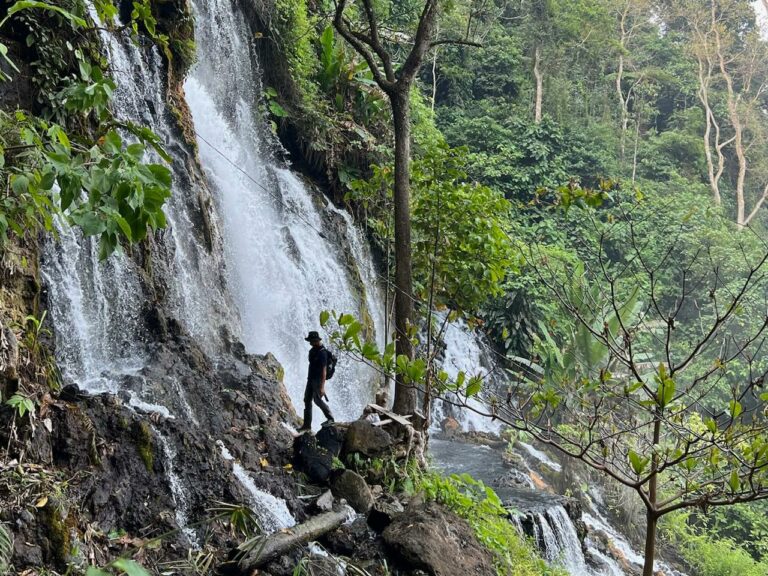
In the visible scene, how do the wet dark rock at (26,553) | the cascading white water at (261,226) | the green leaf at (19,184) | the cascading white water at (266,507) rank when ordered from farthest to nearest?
the cascading white water at (261,226), the cascading white water at (266,507), the wet dark rock at (26,553), the green leaf at (19,184)

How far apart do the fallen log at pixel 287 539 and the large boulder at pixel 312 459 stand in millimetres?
644

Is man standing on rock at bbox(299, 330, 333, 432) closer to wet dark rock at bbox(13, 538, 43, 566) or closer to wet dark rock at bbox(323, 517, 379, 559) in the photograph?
wet dark rock at bbox(323, 517, 379, 559)

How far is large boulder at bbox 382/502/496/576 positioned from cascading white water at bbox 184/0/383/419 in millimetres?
4344

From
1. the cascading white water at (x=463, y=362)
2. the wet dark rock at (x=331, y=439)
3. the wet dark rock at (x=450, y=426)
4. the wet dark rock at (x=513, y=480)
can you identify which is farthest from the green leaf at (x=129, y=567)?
the cascading white water at (x=463, y=362)

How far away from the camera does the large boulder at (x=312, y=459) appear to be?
6245 millimetres

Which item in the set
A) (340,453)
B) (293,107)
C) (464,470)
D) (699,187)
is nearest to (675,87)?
(699,187)

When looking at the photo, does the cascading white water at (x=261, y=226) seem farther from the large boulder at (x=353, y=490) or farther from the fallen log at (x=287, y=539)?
the fallen log at (x=287, y=539)

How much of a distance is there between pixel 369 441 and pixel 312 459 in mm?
612

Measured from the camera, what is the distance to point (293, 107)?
12547mm

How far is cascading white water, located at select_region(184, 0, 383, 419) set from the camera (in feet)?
32.9

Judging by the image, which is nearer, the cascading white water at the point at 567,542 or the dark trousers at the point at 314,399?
the dark trousers at the point at 314,399

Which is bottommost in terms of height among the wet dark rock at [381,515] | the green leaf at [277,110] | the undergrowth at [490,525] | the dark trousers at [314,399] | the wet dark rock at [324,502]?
the undergrowth at [490,525]

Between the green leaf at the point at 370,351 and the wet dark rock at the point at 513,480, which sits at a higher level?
the green leaf at the point at 370,351

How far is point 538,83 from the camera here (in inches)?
938
